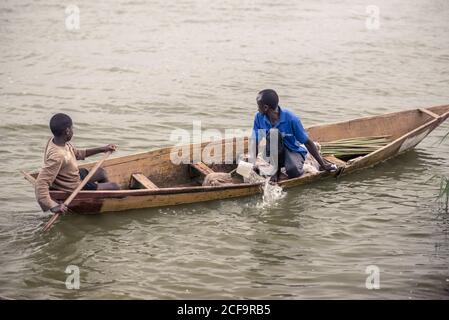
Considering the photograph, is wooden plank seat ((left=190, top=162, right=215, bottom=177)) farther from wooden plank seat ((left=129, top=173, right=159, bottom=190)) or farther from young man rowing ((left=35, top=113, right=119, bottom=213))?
young man rowing ((left=35, top=113, right=119, bottom=213))

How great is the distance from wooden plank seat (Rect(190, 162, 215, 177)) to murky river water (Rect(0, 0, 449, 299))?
45cm

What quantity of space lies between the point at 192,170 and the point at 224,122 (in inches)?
109

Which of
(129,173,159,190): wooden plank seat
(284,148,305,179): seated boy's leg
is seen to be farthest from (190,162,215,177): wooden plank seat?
(284,148,305,179): seated boy's leg

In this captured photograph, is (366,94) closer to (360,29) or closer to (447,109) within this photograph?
(447,109)

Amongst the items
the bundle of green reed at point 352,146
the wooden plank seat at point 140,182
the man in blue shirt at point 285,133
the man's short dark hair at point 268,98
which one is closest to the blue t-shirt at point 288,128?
the man in blue shirt at point 285,133

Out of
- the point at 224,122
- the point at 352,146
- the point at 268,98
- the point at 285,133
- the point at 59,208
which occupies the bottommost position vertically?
the point at 59,208

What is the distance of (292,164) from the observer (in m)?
7.47

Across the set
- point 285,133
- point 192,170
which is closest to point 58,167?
point 192,170

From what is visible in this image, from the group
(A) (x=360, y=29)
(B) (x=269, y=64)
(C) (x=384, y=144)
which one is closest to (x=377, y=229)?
(C) (x=384, y=144)

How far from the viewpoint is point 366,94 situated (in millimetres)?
12062

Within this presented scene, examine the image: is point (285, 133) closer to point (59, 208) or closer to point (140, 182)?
point (140, 182)

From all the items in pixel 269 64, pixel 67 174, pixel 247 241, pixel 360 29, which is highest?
pixel 360 29
